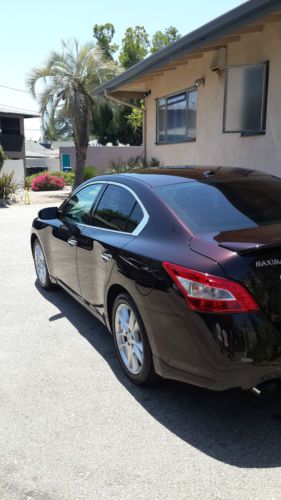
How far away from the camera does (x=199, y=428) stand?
2850mm

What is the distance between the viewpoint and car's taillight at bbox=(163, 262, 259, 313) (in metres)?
2.49

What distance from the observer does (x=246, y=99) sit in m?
8.29

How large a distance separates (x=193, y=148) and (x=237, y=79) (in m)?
2.44

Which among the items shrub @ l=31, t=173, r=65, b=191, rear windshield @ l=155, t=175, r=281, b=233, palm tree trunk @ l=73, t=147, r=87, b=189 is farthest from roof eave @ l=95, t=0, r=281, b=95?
shrub @ l=31, t=173, r=65, b=191

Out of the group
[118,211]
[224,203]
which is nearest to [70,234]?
[118,211]

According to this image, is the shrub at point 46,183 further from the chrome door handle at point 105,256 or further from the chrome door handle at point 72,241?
the chrome door handle at point 105,256

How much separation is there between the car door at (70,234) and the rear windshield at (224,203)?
1110mm

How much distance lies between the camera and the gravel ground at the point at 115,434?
7.79ft

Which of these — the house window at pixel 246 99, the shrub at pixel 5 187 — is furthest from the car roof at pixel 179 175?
the shrub at pixel 5 187

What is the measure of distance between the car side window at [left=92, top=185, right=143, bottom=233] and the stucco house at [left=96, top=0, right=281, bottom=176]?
3604 mm

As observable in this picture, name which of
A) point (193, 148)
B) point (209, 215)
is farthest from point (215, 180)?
point (193, 148)

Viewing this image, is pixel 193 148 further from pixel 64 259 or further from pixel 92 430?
pixel 92 430

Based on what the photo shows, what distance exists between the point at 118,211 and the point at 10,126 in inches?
1387

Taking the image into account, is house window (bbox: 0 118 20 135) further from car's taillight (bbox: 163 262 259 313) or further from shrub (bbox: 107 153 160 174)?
car's taillight (bbox: 163 262 259 313)
